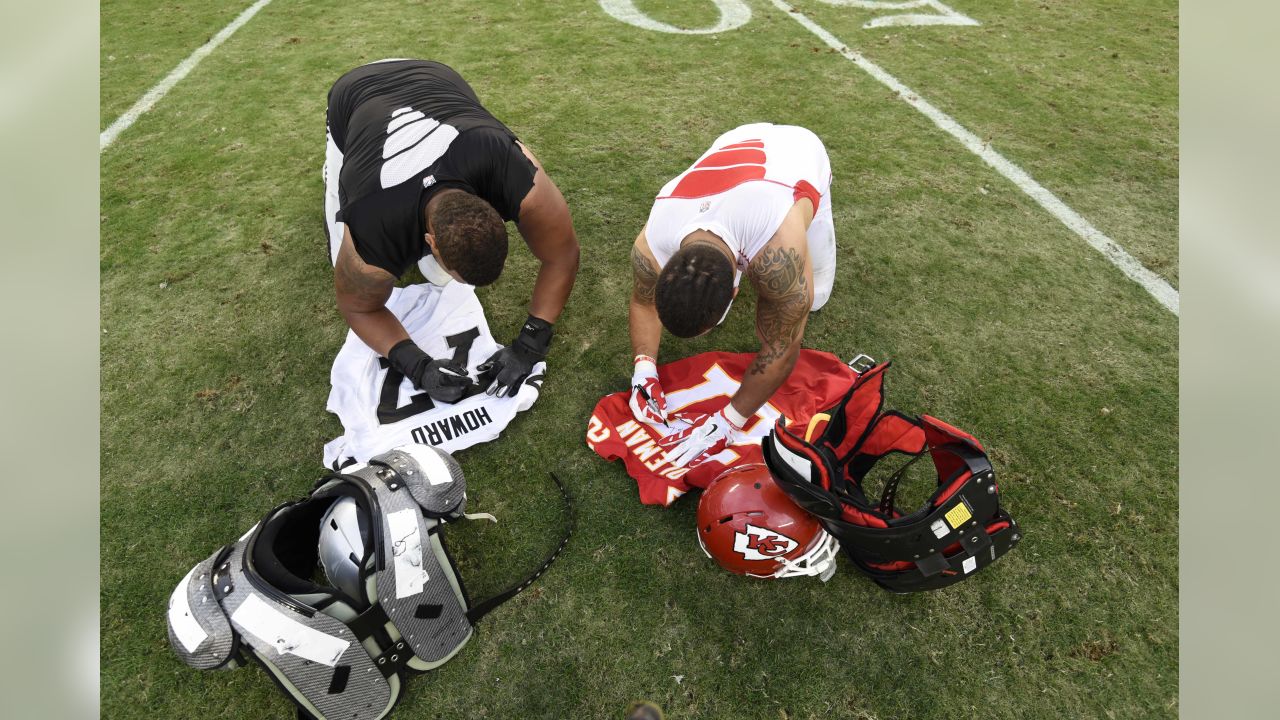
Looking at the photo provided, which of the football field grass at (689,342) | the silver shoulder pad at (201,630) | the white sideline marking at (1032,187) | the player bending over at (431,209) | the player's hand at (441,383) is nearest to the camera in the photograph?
the silver shoulder pad at (201,630)

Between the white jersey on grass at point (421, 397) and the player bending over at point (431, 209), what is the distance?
0.09 m

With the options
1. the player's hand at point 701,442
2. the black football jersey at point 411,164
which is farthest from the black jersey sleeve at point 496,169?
the player's hand at point 701,442

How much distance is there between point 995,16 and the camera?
7137mm

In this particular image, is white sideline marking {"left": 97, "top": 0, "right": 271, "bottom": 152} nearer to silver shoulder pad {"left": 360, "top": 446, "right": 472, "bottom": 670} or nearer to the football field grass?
the football field grass

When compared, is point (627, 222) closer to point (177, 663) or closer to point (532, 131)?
point (532, 131)

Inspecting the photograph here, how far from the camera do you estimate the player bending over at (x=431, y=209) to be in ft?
10.9

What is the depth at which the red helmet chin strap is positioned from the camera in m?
2.63

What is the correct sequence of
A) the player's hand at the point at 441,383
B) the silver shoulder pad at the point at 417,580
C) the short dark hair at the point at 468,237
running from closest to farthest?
1. the silver shoulder pad at the point at 417,580
2. the short dark hair at the point at 468,237
3. the player's hand at the point at 441,383

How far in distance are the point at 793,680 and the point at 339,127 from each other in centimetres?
372

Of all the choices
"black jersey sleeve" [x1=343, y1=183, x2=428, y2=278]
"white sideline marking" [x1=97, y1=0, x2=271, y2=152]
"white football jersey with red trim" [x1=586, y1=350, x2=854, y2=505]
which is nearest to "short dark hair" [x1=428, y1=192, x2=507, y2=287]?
"black jersey sleeve" [x1=343, y1=183, x2=428, y2=278]

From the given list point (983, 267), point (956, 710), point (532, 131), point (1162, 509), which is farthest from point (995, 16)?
point (956, 710)

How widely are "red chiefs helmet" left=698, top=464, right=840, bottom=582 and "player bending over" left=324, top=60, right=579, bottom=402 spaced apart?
4.52 ft

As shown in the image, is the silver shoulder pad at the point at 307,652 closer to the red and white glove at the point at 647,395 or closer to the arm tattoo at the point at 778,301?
the red and white glove at the point at 647,395

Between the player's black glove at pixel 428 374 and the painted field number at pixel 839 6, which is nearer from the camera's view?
the player's black glove at pixel 428 374
